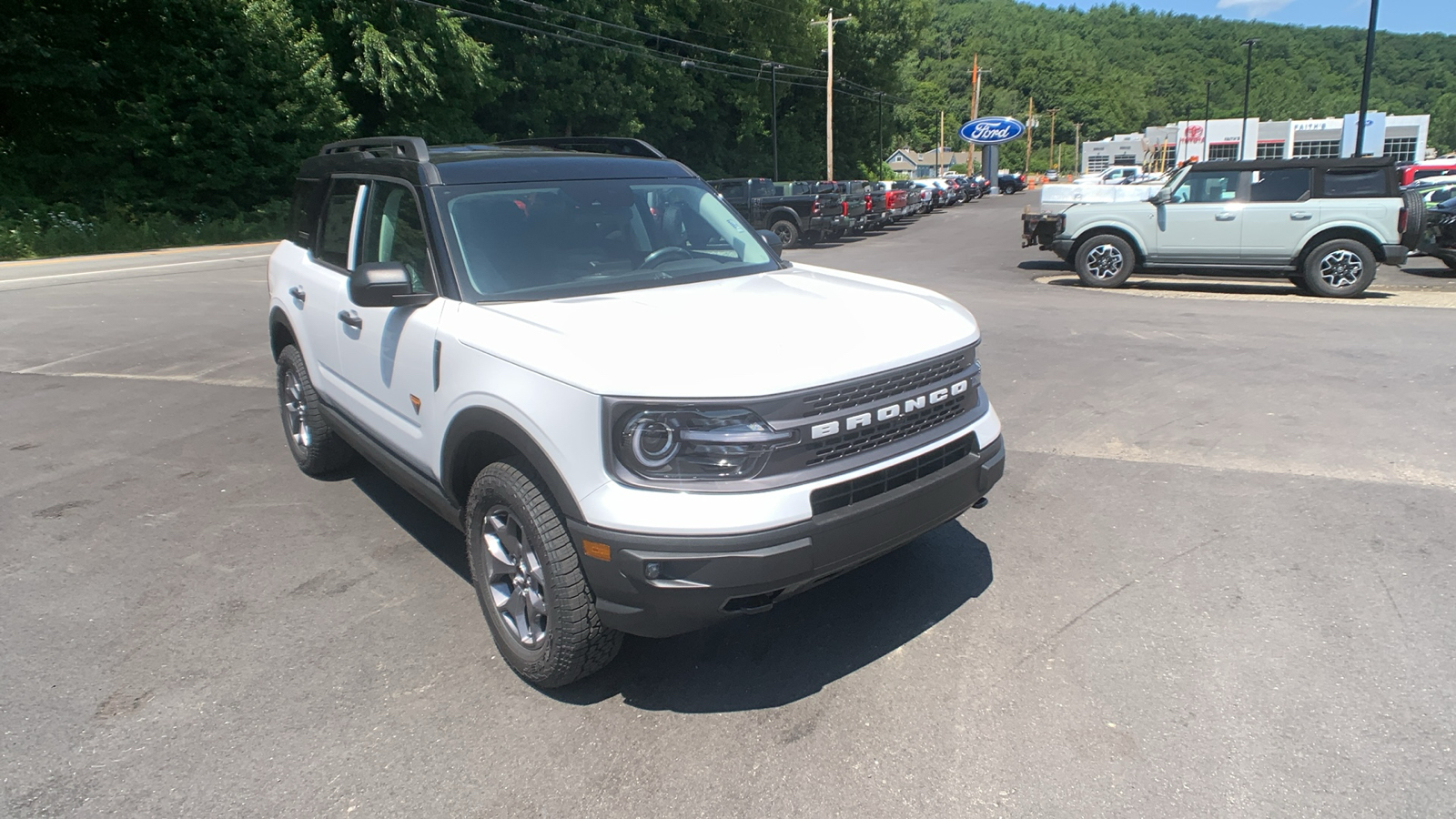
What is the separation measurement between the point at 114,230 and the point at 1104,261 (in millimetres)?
23585

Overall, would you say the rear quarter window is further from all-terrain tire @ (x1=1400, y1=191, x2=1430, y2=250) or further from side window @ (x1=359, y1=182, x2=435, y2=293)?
side window @ (x1=359, y1=182, x2=435, y2=293)

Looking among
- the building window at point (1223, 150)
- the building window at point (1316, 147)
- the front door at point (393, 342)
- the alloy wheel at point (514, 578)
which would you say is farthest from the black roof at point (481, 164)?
the building window at point (1316, 147)

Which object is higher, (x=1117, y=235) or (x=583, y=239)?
(x=583, y=239)

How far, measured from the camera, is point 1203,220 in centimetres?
1330

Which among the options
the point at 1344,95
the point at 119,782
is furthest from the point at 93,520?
the point at 1344,95

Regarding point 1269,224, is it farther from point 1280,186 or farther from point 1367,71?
point 1367,71

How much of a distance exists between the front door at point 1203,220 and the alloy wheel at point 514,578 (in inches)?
501

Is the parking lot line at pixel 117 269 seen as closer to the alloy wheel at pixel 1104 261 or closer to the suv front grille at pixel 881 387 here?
the alloy wheel at pixel 1104 261

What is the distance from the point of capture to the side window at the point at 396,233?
3938 mm

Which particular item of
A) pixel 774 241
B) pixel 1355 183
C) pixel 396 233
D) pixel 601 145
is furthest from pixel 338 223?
pixel 1355 183

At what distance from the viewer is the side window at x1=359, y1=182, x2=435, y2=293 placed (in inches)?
155

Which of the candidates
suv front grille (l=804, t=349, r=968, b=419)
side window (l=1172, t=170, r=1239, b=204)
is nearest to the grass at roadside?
side window (l=1172, t=170, r=1239, b=204)

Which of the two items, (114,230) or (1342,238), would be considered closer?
(1342,238)

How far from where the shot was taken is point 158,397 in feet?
25.4
